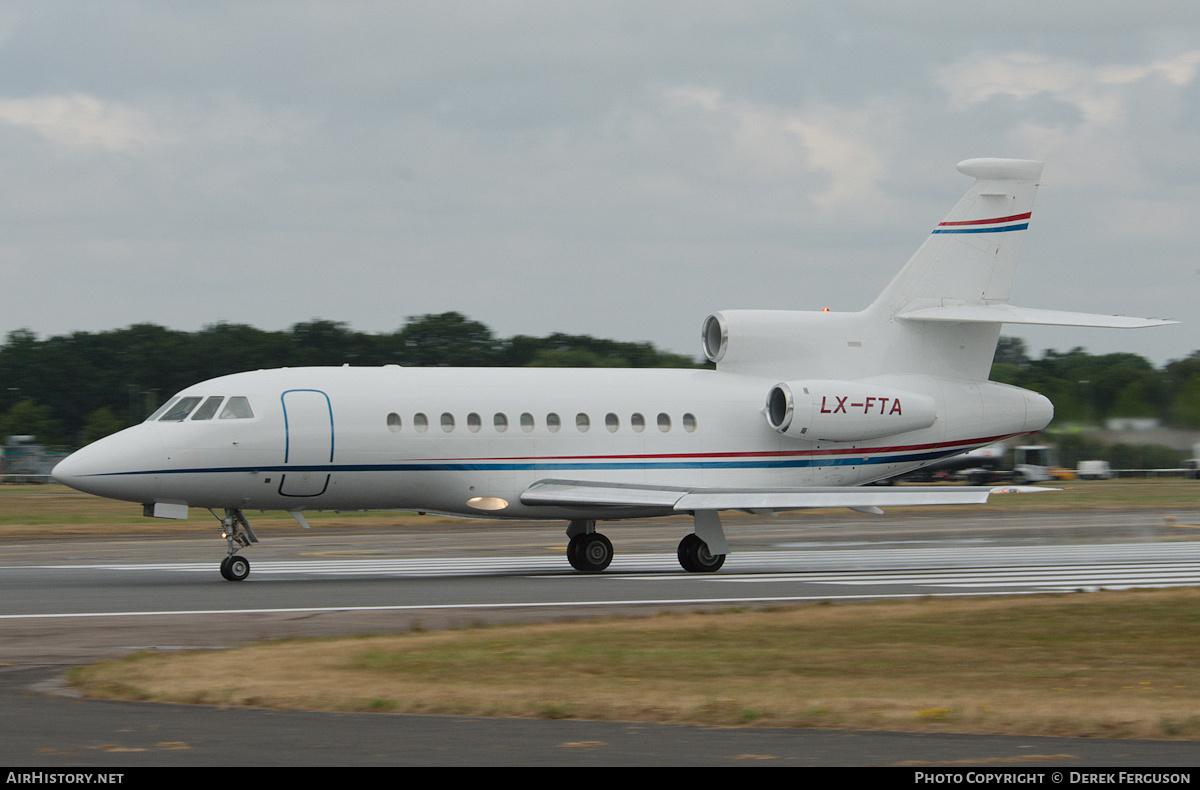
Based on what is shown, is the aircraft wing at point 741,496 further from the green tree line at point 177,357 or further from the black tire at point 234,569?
the green tree line at point 177,357

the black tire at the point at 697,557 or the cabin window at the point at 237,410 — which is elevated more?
the cabin window at the point at 237,410

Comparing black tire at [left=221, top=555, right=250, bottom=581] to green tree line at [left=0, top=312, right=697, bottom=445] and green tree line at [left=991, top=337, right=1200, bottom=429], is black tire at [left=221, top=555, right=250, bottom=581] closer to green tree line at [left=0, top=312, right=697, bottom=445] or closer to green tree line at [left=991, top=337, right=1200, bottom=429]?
green tree line at [left=991, top=337, right=1200, bottom=429]

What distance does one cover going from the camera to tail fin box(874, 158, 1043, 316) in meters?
28.3

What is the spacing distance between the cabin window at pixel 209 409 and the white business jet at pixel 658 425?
1.5 inches

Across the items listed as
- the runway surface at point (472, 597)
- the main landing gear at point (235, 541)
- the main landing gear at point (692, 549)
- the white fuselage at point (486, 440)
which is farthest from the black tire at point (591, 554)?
the main landing gear at point (235, 541)

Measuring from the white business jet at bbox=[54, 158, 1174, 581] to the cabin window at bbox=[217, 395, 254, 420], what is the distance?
0.08ft

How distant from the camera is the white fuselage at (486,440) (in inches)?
912

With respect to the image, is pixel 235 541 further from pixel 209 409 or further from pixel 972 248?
pixel 972 248

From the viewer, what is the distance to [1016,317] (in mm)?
27469

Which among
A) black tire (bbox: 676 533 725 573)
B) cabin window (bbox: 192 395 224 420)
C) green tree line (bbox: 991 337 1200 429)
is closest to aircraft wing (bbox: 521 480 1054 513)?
black tire (bbox: 676 533 725 573)

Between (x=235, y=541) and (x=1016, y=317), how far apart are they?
1514 cm

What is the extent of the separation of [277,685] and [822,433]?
16.7 m

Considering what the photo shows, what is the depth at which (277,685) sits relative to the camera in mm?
11516

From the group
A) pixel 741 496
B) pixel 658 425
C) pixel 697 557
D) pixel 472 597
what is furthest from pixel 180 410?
pixel 741 496
